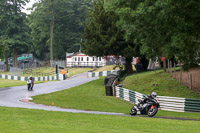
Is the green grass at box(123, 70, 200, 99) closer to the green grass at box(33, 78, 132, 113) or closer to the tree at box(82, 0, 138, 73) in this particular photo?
the green grass at box(33, 78, 132, 113)

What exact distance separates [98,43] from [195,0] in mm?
22734

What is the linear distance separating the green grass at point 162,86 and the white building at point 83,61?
144 feet

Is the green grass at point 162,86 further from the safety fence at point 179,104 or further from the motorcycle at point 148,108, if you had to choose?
the motorcycle at point 148,108

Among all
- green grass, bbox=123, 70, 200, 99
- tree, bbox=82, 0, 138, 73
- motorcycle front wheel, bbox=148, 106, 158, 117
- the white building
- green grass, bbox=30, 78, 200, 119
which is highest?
tree, bbox=82, 0, 138, 73

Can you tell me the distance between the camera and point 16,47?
88.3 metres

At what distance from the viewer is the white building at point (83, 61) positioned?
80906mm

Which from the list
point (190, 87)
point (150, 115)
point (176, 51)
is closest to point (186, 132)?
point (150, 115)

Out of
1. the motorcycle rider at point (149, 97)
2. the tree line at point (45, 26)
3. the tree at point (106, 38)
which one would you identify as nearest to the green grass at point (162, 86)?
the tree at point (106, 38)

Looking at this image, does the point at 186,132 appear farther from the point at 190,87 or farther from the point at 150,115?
the point at 190,87

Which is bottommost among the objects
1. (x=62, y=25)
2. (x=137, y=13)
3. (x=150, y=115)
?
(x=150, y=115)

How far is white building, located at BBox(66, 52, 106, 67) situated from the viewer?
80.9m

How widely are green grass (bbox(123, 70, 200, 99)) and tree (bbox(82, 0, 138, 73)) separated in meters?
7.31

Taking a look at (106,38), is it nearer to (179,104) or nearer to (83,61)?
(179,104)

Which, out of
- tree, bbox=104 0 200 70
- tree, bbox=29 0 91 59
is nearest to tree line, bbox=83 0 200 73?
tree, bbox=104 0 200 70
